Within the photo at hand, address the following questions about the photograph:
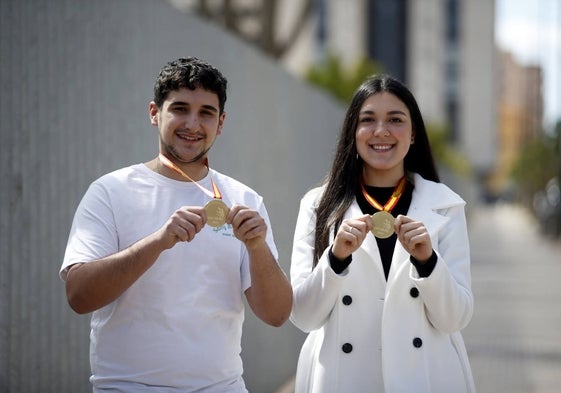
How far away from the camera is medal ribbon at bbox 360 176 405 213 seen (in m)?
3.53

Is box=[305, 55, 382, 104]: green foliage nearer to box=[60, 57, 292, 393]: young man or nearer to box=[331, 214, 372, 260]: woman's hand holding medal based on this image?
box=[331, 214, 372, 260]: woman's hand holding medal

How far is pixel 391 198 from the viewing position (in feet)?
11.8

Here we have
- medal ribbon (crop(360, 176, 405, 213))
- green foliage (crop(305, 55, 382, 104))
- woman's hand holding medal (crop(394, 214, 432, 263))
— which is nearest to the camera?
woman's hand holding medal (crop(394, 214, 432, 263))

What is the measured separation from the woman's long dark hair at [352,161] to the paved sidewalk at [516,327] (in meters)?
4.78

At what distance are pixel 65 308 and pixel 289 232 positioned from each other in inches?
152

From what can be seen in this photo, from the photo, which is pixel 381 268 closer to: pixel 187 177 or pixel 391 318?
pixel 391 318

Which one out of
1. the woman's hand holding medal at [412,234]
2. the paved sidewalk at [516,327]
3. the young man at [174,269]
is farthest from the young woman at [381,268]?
the paved sidewalk at [516,327]

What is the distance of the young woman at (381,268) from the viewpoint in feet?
11.1

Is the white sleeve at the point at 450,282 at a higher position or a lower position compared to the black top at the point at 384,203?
lower

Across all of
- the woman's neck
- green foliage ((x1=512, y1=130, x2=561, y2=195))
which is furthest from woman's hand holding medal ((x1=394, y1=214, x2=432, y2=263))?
green foliage ((x1=512, y1=130, x2=561, y2=195))

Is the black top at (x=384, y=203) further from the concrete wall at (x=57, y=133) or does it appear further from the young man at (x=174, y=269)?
the concrete wall at (x=57, y=133)

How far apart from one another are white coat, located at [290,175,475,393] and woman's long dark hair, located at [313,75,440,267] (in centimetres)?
10

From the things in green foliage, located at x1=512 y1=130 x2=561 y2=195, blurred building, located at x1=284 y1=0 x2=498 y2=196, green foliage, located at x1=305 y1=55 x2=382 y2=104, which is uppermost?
blurred building, located at x1=284 y1=0 x2=498 y2=196

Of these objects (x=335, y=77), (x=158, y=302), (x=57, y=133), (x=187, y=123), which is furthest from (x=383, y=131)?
(x=335, y=77)
